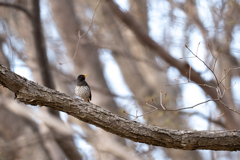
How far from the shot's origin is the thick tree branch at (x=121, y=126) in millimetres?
2734

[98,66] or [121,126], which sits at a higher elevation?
[98,66]

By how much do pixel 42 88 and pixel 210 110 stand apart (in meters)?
4.80

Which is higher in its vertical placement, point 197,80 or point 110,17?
point 110,17

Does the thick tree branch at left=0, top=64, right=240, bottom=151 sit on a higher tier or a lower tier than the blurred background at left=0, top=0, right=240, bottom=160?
lower

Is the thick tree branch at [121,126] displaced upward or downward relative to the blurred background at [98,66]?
downward

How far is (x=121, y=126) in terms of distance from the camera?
305 centimetres

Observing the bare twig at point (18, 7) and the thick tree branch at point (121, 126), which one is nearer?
the thick tree branch at point (121, 126)

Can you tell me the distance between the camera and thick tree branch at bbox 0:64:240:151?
2734 mm

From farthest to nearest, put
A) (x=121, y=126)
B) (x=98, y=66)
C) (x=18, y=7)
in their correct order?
(x=98, y=66), (x=18, y=7), (x=121, y=126)

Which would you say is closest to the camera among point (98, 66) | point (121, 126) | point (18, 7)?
point (121, 126)

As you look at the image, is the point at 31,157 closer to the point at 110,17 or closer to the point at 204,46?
the point at 110,17

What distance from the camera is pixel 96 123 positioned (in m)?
3.00

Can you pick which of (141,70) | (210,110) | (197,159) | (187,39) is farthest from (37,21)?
(197,159)

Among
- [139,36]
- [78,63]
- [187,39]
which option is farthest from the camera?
[78,63]
